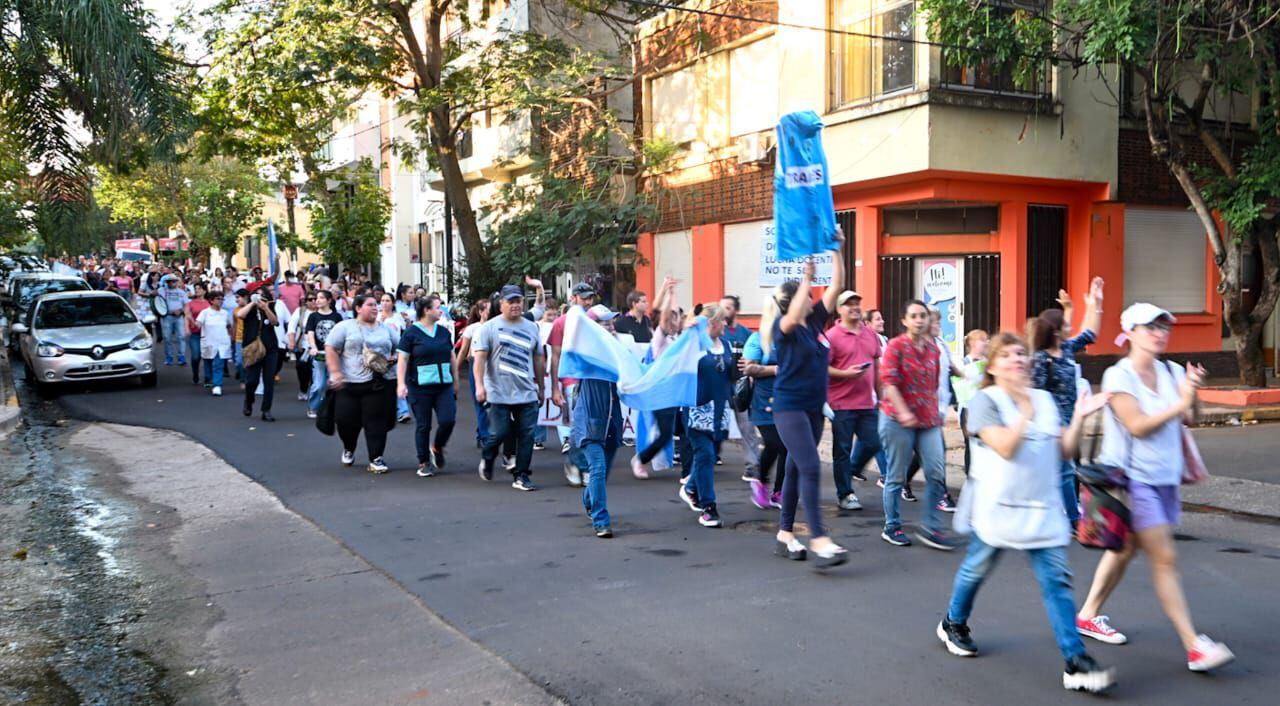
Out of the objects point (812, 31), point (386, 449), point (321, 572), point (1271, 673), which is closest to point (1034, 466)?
point (1271, 673)

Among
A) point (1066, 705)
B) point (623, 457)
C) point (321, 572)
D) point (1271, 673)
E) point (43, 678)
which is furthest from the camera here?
point (623, 457)

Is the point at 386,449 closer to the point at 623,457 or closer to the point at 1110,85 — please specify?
the point at 623,457

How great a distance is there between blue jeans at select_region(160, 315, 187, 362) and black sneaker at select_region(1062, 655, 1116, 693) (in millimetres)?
19233

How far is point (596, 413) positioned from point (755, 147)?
37.3 ft

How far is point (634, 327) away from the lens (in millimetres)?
11453

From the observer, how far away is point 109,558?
7.25 m

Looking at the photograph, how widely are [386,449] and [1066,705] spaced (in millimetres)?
8665

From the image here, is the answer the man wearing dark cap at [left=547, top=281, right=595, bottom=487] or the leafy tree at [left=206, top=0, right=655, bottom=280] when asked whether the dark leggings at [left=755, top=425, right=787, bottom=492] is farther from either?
the leafy tree at [left=206, top=0, right=655, bottom=280]

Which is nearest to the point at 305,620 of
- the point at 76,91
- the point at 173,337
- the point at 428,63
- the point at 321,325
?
the point at 76,91

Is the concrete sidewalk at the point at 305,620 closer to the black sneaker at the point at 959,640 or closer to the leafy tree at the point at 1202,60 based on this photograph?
the black sneaker at the point at 959,640

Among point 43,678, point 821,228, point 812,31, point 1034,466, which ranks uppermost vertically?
point 812,31

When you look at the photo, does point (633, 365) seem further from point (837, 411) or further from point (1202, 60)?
point (1202, 60)

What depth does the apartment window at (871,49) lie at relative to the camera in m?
15.3

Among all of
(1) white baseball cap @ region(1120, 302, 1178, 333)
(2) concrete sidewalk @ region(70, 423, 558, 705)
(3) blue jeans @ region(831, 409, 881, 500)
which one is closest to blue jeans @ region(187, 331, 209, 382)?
(2) concrete sidewalk @ region(70, 423, 558, 705)
